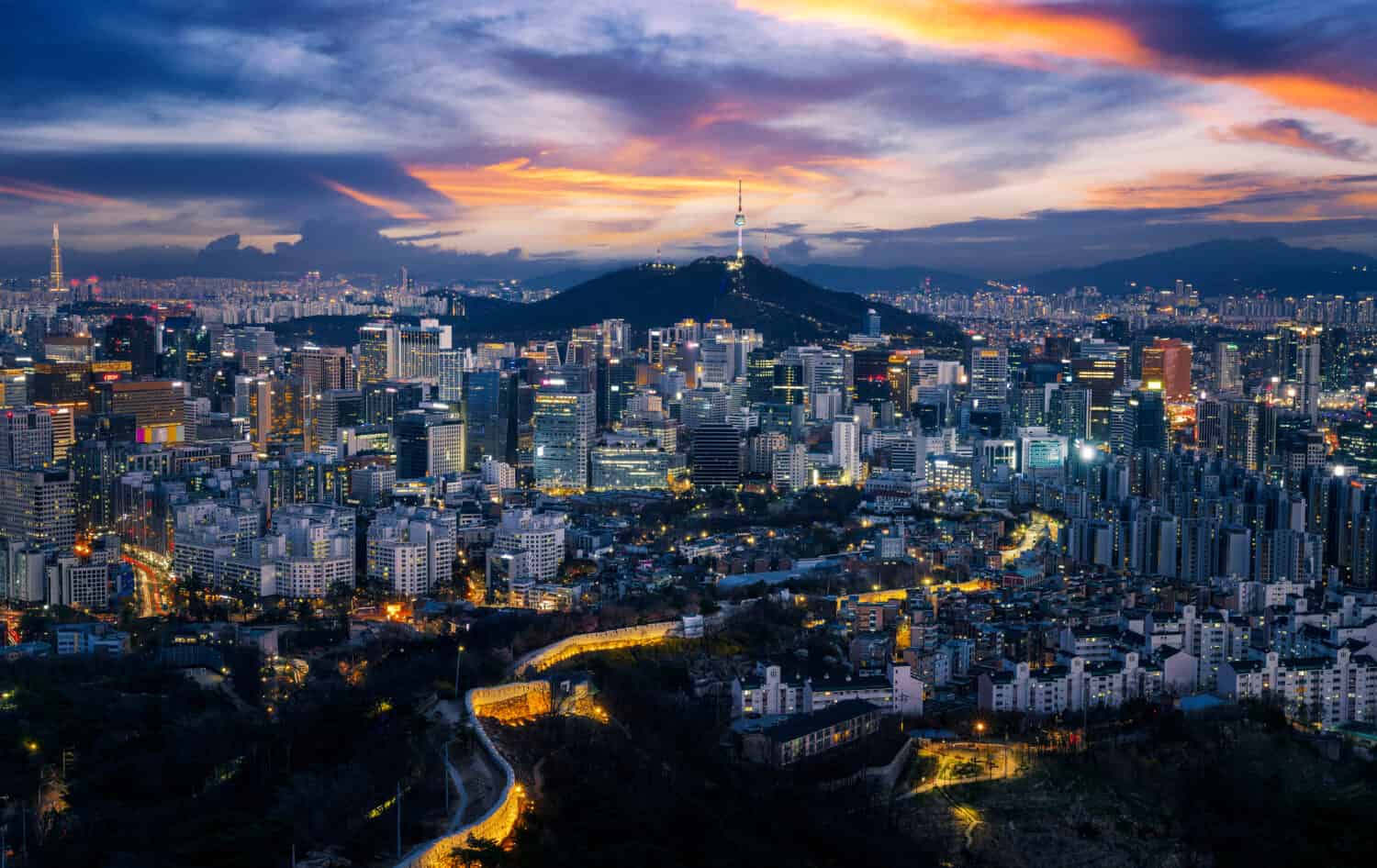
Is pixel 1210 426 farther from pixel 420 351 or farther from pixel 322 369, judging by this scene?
pixel 420 351

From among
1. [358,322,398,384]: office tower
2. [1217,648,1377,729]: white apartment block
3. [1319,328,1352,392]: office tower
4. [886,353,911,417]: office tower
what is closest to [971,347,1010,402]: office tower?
[886,353,911,417]: office tower

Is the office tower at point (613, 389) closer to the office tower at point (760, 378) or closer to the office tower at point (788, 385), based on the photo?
the office tower at point (760, 378)

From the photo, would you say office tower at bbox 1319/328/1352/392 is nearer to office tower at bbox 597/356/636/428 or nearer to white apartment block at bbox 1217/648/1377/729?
office tower at bbox 597/356/636/428

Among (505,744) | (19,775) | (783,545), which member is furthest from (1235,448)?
(19,775)

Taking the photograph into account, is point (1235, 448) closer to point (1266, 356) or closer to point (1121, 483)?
point (1121, 483)

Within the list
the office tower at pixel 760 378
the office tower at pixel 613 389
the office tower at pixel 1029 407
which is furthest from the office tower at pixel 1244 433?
the office tower at pixel 613 389

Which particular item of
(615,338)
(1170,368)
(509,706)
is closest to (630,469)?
(509,706)
